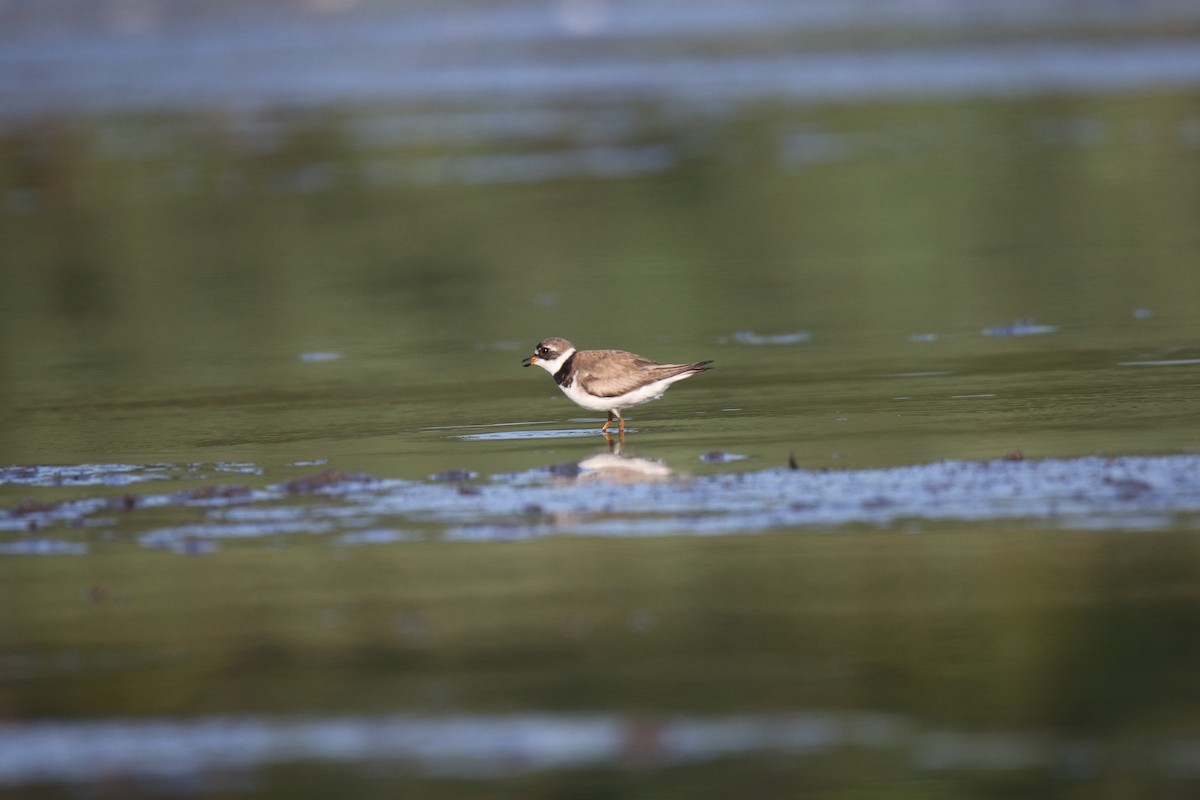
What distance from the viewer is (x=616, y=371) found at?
1048 centimetres

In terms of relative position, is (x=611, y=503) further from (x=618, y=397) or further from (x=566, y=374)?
(x=566, y=374)

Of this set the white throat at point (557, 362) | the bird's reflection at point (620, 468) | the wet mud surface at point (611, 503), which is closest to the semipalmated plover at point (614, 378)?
the white throat at point (557, 362)

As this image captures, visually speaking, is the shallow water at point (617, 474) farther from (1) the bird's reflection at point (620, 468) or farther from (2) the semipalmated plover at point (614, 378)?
(2) the semipalmated plover at point (614, 378)

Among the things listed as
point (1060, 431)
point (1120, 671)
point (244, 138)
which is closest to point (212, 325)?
point (1060, 431)

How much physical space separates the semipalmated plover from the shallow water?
258 mm

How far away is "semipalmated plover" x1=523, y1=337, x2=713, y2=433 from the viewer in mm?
10461

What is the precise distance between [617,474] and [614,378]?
124cm

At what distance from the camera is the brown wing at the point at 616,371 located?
1045 cm

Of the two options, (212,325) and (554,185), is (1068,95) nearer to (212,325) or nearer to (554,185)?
(554,185)

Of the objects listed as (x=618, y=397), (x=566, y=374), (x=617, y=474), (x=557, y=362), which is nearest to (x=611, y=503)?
(x=617, y=474)

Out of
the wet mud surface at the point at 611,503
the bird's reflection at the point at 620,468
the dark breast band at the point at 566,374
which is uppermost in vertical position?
the dark breast band at the point at 566,374

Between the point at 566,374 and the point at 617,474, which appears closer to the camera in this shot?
the point at 617,474

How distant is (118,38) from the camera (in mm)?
55344

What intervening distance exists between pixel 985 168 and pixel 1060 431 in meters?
12.8
